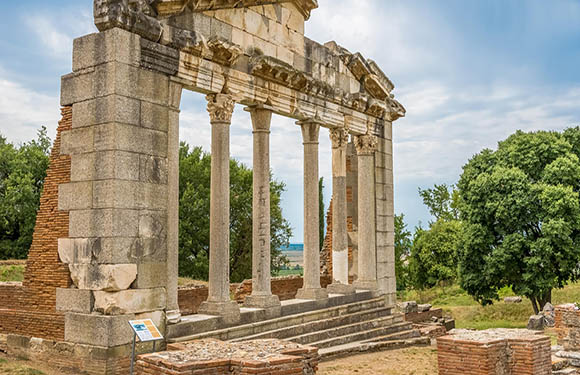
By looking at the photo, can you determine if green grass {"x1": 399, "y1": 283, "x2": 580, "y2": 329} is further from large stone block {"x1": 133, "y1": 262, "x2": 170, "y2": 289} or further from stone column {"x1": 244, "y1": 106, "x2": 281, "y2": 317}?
large stone block {"x1": 133, "y1": 262, "x2": 170, "y2": 289}

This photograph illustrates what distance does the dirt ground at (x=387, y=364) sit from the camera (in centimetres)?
1298

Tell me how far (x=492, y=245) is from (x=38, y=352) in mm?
22236

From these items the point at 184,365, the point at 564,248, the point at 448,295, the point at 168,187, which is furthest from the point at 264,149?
the point at 448,295

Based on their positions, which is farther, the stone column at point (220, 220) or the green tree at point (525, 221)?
the green tree at point (525, 221)

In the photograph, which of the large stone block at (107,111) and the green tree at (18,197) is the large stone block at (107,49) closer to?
the large stone block at (107,111)

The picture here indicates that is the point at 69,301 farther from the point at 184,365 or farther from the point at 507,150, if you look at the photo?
the point at 507,150

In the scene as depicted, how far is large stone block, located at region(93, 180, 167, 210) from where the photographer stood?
1130 cm

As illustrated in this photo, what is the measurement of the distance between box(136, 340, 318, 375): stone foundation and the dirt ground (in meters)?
3.72

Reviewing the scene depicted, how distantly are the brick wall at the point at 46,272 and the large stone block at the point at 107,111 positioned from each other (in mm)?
370

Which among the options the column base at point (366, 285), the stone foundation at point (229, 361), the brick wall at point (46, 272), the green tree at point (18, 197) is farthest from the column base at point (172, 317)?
the green tree at point (18, 197)

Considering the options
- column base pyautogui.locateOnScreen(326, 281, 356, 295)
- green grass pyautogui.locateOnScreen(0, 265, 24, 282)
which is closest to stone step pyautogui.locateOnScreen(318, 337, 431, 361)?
column base pyautogui.locateOnScreen(326, 281, 356, 295)

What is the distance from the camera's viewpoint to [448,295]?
39531 millimetres

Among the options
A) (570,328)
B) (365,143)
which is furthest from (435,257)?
(570,328)

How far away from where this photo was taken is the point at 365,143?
765 inches
